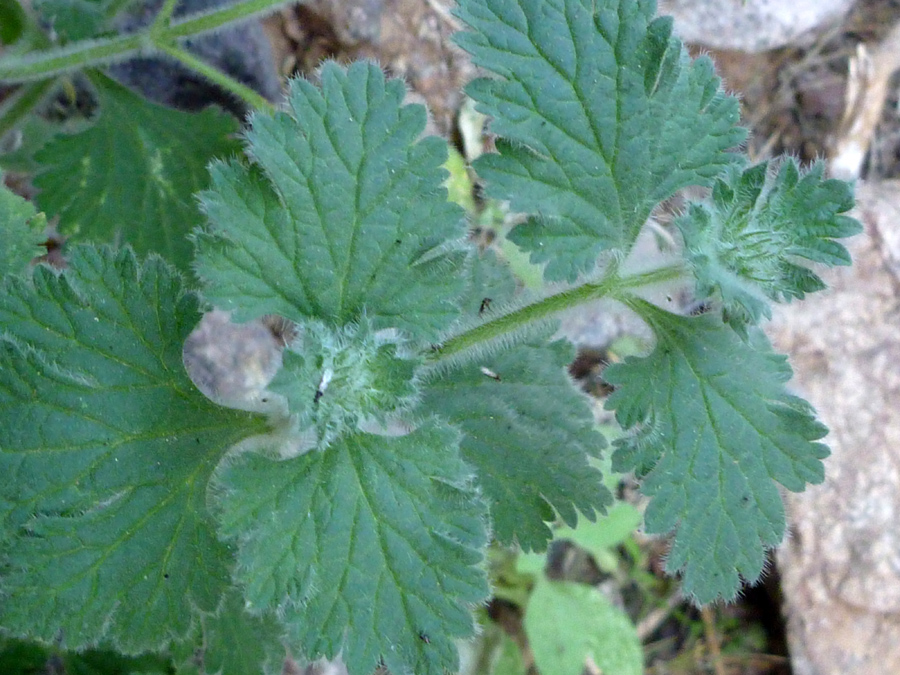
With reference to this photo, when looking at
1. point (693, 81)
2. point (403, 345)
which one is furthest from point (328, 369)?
point (693, 81)

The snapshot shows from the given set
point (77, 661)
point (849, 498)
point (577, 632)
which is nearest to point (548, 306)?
point (77, 661)

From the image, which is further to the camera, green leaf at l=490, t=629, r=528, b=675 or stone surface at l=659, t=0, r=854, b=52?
stone surface at l=659, t=0, r=854, b=52

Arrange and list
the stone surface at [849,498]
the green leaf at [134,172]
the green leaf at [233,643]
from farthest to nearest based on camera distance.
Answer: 1. the stone surface at [849,498]
2. the green leaf at [134,172]
3. the green leaf at [233,643]

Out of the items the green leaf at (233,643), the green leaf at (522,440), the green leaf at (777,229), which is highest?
the green leaf at (777,229)

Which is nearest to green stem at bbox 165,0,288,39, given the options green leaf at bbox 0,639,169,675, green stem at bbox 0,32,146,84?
green stem at bbox 0,32,146,84

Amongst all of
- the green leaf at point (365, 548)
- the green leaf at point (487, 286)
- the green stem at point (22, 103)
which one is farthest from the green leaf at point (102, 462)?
the green stem at point (22, 103)

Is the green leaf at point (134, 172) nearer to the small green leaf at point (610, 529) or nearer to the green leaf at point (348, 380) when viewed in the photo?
the green leaf at point (348, 380)

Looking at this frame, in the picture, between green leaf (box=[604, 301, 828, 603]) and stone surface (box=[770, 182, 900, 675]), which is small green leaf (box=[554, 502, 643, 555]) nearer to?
stone surface (box=[770, 182, 900, 675])
